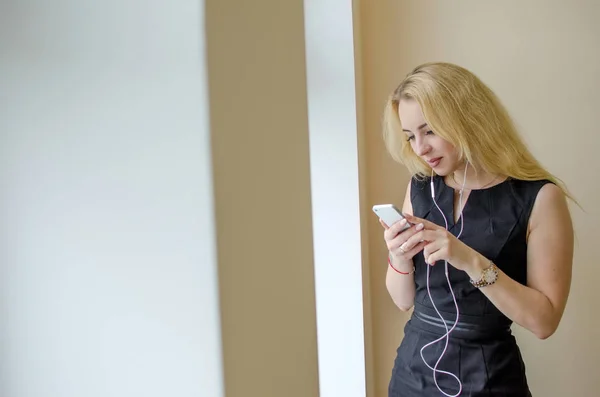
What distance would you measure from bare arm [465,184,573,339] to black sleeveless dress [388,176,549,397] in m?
0.02

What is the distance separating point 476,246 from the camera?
100 cm

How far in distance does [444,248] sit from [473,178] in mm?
248

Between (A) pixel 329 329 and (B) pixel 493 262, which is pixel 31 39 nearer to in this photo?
(B) pixel 493 262

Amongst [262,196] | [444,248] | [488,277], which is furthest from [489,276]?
[262,196]

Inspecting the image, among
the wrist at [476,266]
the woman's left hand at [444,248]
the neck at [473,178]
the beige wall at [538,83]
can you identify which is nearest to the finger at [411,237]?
the woman's left hand at [444,248]

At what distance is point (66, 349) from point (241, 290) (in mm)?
148

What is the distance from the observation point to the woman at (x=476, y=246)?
3.09 ft

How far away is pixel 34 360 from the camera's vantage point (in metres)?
0.37

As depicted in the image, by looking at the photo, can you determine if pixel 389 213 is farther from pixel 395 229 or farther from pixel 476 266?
pixel 476 266

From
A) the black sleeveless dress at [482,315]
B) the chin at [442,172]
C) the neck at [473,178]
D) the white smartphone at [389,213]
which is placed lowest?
the black sleeveless dress at [482,315]

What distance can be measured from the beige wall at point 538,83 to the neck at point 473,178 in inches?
15.8

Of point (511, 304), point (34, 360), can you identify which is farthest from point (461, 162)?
point (34, 360)

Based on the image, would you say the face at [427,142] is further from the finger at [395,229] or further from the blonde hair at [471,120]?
the finger at [395,229]

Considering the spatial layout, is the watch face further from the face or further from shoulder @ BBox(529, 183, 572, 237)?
the face
